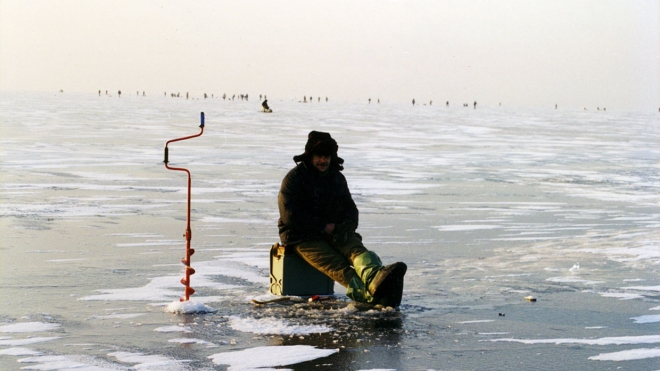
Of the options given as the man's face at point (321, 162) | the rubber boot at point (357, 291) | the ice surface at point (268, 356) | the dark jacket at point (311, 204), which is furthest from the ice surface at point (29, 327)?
the man's face at point (321, 162)

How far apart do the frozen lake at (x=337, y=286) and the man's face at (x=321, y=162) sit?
119 centimetres

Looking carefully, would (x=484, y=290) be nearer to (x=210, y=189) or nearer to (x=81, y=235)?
(x=81, y=235)

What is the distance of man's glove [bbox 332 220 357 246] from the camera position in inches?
332

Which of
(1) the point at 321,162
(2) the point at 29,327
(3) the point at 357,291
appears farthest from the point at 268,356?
(1) the point at 321,162

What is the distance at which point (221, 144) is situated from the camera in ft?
110

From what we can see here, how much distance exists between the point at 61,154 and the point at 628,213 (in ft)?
52.1

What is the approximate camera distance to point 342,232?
27.8 feet

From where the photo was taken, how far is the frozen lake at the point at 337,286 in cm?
657

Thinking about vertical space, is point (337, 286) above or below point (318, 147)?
below

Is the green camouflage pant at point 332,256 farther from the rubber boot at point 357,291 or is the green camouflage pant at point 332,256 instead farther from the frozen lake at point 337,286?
the frozen lake at point 337,286

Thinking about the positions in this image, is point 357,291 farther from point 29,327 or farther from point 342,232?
point 29,327

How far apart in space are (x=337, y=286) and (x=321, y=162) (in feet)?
4.51

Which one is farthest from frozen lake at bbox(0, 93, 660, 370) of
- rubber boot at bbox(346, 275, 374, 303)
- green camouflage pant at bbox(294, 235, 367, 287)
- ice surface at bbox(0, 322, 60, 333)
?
green camouflage pant at bbox(294, 235, 367, 287)

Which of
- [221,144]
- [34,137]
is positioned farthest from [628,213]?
[34,137]
